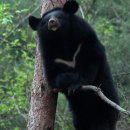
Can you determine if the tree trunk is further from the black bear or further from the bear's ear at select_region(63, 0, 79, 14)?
the bear's ear at select_region(63, 0, 79, 14)

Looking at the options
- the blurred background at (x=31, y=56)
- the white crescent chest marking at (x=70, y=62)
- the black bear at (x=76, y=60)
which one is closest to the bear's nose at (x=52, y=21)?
the black bear at (x=76, y=60)

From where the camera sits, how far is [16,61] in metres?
11.4

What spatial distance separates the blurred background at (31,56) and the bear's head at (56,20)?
5.74 ft

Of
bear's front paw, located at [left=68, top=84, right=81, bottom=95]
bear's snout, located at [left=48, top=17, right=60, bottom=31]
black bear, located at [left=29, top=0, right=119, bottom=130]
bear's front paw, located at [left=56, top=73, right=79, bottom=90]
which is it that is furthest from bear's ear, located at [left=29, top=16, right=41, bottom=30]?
bear's front paw, located at [left=68, top=84, right=81, bottom=95]

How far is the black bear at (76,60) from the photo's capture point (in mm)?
5730

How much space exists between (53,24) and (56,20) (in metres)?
0.06

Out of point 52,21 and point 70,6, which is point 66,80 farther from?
point 70,6

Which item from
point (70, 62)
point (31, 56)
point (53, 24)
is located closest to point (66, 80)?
point (70, 62)

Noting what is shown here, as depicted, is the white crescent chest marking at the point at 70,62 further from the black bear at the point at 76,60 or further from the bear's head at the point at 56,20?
the bear's head at the point at 56,20

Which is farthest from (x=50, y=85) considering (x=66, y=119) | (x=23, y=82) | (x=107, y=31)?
(x=107, y=31)

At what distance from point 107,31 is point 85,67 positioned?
4782 millimetres

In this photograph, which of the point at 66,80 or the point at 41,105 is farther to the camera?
the point at 41,105

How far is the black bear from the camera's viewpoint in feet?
18.8

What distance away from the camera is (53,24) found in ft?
18.6
